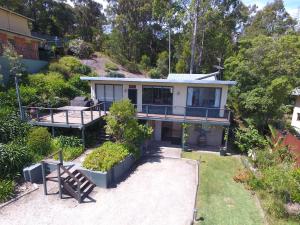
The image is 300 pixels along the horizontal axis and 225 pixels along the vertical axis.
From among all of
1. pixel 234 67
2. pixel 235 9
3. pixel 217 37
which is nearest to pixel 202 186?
pixel 234 67

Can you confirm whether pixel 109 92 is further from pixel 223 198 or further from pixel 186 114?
pixel 223 198

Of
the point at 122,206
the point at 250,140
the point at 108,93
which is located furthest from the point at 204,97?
the point at 122,206

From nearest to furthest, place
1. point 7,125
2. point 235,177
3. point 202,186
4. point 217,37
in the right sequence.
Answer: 1. point 202,186
2. point 235,177
3. point 7,125
4. point 217,37

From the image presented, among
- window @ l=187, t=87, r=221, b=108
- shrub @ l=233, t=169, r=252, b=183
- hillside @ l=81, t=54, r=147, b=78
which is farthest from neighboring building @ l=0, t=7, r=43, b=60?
shrub @ l=233, t=169, r=252, b=183

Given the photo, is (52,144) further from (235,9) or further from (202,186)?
(235,9)

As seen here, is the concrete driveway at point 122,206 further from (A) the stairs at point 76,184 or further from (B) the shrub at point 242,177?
(B) the shrub at point 242,177

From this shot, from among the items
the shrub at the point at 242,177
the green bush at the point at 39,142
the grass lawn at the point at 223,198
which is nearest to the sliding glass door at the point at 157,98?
the grass lawn at the point at 223,198
